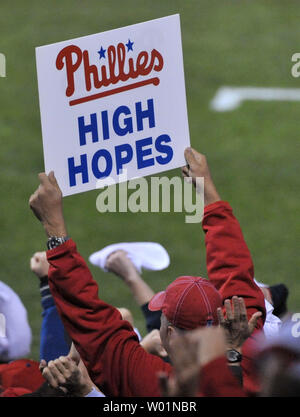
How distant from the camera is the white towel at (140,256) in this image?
4738 mm

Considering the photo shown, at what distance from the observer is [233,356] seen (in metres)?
2.81

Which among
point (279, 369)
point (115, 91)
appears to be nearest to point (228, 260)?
point (115, 91)

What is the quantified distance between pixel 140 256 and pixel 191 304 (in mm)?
1985

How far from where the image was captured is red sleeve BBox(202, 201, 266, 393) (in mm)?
3168

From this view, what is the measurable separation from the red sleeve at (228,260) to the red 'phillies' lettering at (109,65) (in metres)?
0.55

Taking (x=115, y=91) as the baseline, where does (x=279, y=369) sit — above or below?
below

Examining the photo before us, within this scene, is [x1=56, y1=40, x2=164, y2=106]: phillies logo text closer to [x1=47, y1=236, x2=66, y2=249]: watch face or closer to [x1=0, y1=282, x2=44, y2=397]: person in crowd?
[x1=47, y1=236, x2=66, y2=249]: watch face

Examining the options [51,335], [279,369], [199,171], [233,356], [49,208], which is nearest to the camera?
[279,369]

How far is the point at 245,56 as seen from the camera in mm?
8141

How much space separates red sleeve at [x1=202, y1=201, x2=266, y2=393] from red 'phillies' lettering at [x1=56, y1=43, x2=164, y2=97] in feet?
1.81

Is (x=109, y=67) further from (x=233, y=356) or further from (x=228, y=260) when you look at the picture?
(x=233, y=356)

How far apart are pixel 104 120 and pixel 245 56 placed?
5.10m

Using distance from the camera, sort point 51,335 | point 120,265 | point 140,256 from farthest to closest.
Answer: point 140,256
point 120,265
point 51,335

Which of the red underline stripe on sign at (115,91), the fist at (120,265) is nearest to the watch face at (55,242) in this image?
the red underline stripe on sign at (115,91)
